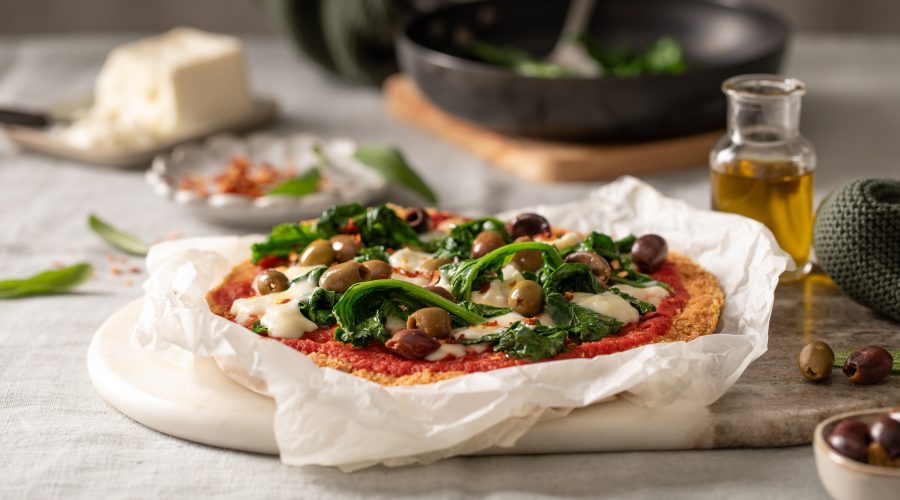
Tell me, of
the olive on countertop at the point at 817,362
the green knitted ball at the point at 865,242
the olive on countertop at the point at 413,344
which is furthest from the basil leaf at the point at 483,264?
the green knitted ball at the point at 865,242

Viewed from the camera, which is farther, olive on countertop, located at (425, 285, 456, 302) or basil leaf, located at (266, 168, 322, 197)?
basil leaf, located at (266, 168, 322, 197)

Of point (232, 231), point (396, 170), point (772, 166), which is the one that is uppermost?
point (772, 166)

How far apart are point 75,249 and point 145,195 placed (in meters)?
0.47

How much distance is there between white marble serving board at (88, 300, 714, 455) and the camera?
1928 mm

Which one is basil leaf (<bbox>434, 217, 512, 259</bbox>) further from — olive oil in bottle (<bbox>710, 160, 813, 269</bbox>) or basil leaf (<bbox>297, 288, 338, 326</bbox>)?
olive oil in bottle (<bbox>710, 160, 813, 269</bbox>)

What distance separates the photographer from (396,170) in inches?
133

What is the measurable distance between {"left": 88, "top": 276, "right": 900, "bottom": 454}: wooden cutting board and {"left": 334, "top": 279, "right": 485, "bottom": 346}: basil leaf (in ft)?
0.69

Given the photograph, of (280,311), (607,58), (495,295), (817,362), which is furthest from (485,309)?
(607,58)

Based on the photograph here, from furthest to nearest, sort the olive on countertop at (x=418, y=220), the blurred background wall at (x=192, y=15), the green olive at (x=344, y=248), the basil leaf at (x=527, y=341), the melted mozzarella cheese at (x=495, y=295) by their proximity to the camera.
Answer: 1. the blurred background wall at (x=192, y=15)
2. the olive on countertop at (x=418, y=220)
3. the green olive at (x=344, y=248)
4. the melted mozzarella cheese at (x=495, y=295)
5. the basil leaf at (x=527, y=341)

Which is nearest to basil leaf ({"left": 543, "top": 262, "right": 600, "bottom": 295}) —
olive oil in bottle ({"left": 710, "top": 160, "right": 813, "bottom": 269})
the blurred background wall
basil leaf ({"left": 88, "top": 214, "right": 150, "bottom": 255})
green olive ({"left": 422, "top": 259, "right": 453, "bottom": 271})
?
green olive ({"left": 422, "top": 259, "right": 453, "bottom": 271})

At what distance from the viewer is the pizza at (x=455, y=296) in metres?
2.03

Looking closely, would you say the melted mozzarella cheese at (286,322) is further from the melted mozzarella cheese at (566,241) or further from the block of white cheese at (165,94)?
the block of white cheese at (165,94)

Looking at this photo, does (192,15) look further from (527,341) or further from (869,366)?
(869,366)

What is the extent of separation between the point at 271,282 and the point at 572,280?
621mm
